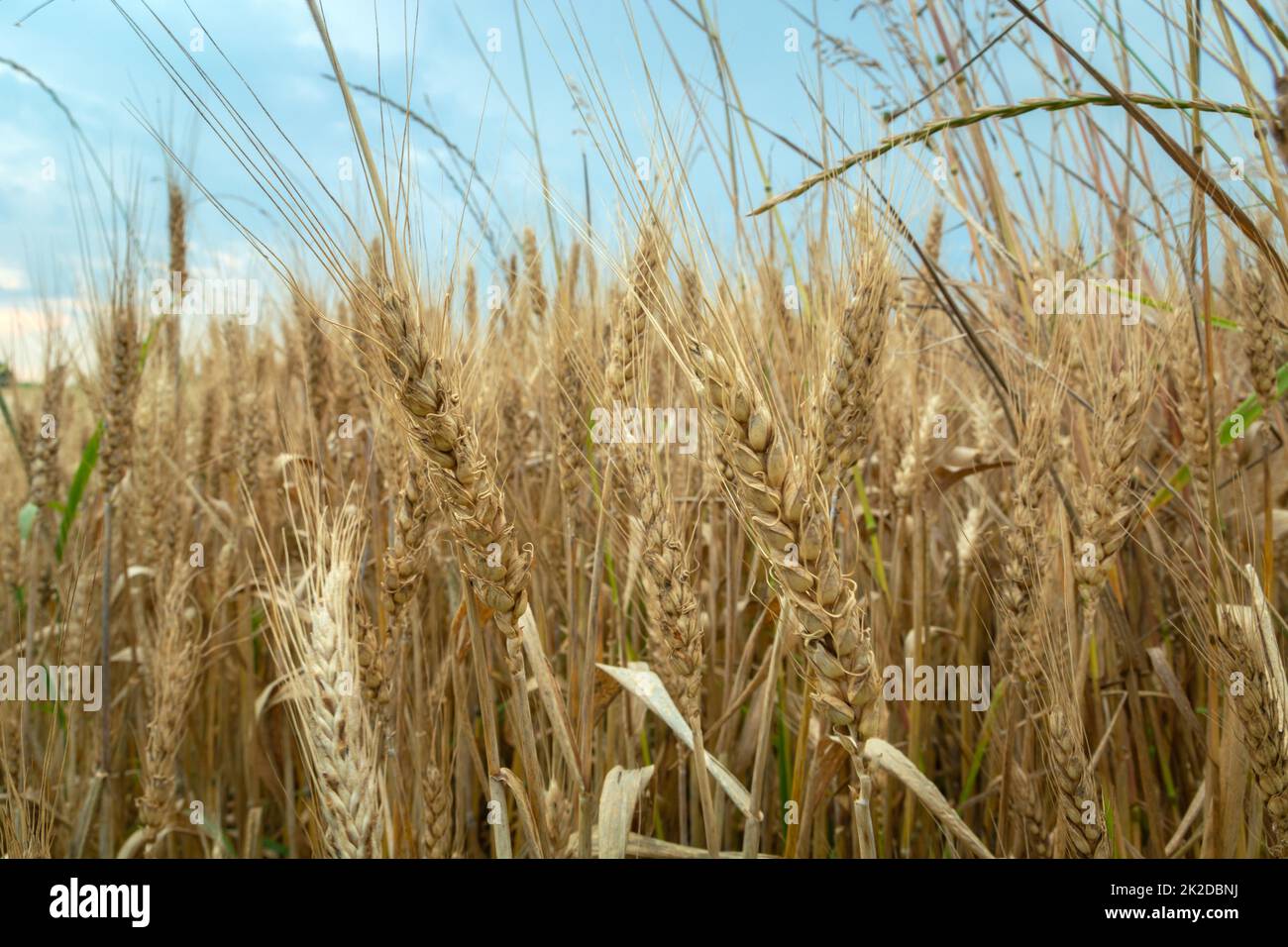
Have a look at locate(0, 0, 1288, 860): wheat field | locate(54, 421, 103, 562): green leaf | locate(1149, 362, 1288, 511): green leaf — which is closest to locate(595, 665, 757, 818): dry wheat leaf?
locate(0, 0, 1288, 860): wheat field

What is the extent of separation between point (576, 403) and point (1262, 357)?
4.19 feet

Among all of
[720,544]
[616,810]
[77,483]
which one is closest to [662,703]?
[616,810]

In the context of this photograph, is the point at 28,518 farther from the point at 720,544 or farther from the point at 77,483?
the point at 720,544

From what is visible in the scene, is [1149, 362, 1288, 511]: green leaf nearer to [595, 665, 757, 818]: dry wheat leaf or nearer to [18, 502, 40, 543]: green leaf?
[595, 665, 757, 818]: dry wheat leaf

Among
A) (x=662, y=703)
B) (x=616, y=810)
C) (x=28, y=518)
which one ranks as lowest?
(x=616, y=810)

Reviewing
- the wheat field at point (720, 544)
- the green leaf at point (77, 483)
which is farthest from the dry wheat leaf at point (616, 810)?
the green leaf at point (77, 483)

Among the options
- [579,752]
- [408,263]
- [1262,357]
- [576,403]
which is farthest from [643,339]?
[1262,357]

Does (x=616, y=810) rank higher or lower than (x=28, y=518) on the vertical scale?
lower

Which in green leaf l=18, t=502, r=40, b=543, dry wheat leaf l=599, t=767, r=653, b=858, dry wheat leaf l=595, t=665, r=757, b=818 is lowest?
dry wheat leaf l=599, t=767, r=653, b=858

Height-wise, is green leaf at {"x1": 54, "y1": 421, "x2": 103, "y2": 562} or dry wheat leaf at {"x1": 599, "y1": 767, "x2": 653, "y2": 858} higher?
green leaf at {"x1": 54, "y1": 421, "x2": 103, "y2": 562}

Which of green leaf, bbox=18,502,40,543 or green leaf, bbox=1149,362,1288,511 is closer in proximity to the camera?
green leaf, bbox=1149,362,1288,511

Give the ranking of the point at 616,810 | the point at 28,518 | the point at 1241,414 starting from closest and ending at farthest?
the point at 616,810 < the point at 1241,414 < the point at 28,518
